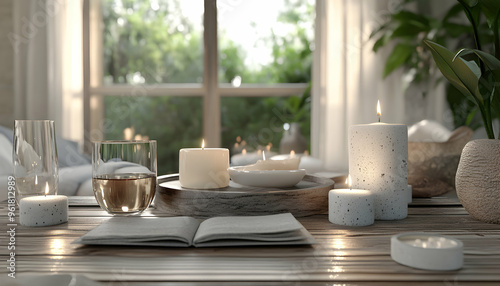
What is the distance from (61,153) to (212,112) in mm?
1488

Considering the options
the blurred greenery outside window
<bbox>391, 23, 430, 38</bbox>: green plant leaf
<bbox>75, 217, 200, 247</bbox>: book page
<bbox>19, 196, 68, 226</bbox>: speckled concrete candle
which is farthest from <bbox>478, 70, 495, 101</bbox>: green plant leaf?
the blurred greenery outside window

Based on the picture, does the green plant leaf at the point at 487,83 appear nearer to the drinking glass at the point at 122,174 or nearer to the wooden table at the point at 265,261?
the wooden table at the point at 265,261

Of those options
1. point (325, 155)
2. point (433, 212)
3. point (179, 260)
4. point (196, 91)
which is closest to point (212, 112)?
point (196, 91)

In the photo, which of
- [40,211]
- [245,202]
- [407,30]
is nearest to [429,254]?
[245,202]

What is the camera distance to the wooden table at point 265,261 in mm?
510

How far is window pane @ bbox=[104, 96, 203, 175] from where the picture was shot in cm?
373

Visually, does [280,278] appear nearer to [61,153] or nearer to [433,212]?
[433,212]

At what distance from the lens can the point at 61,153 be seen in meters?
2.46

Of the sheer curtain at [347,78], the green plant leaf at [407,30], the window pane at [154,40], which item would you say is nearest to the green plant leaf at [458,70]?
the green plant leaf at [407,30]

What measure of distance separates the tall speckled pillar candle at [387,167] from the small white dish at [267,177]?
143 mm

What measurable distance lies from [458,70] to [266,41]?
3.01 meters

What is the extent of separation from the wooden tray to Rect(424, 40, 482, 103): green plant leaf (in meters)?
0.31

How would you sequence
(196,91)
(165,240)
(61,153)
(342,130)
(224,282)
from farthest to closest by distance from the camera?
(196,91) → (342,130) → (61,153) → (165,240) → (224,282)

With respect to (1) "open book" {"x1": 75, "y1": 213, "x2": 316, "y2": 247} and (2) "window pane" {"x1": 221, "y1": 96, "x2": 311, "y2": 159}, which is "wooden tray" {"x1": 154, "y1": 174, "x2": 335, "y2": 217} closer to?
(1) "open book" {"x1": 75, "y1": 213, "x2": 316, "y2": 247}
